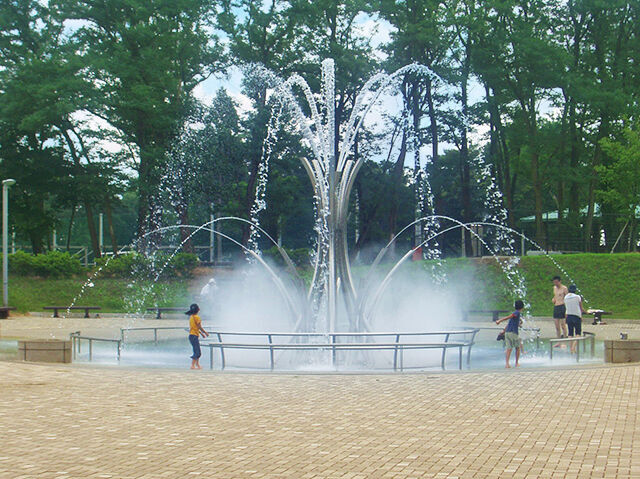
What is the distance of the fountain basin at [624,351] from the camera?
14.7 m

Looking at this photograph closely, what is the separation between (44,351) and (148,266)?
89.5 ft

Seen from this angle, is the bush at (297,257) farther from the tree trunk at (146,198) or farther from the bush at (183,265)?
the tree trunk at (146,198)

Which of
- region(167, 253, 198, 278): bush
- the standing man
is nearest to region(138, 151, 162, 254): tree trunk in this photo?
region(167, 253, 198, 278): bush

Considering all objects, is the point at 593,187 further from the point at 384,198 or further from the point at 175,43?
the point at 175,43

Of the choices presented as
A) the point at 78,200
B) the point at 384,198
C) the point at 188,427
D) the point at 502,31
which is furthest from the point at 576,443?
the point at 78,200

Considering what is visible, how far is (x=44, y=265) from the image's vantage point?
39.5m

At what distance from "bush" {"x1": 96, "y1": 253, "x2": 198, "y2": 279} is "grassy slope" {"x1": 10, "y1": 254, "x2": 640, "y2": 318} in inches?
21.6

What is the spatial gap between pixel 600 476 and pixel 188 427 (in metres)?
4.25

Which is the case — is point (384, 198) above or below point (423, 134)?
below

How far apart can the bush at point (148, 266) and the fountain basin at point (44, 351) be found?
990 inches

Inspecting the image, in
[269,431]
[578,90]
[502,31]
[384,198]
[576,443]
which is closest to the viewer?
[576,443]

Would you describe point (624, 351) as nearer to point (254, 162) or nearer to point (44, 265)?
point (44, 265)

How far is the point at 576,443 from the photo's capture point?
7.80 m

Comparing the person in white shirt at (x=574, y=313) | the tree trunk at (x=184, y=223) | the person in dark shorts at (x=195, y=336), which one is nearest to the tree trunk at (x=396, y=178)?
the tree trunk at (x=184, y=223)
